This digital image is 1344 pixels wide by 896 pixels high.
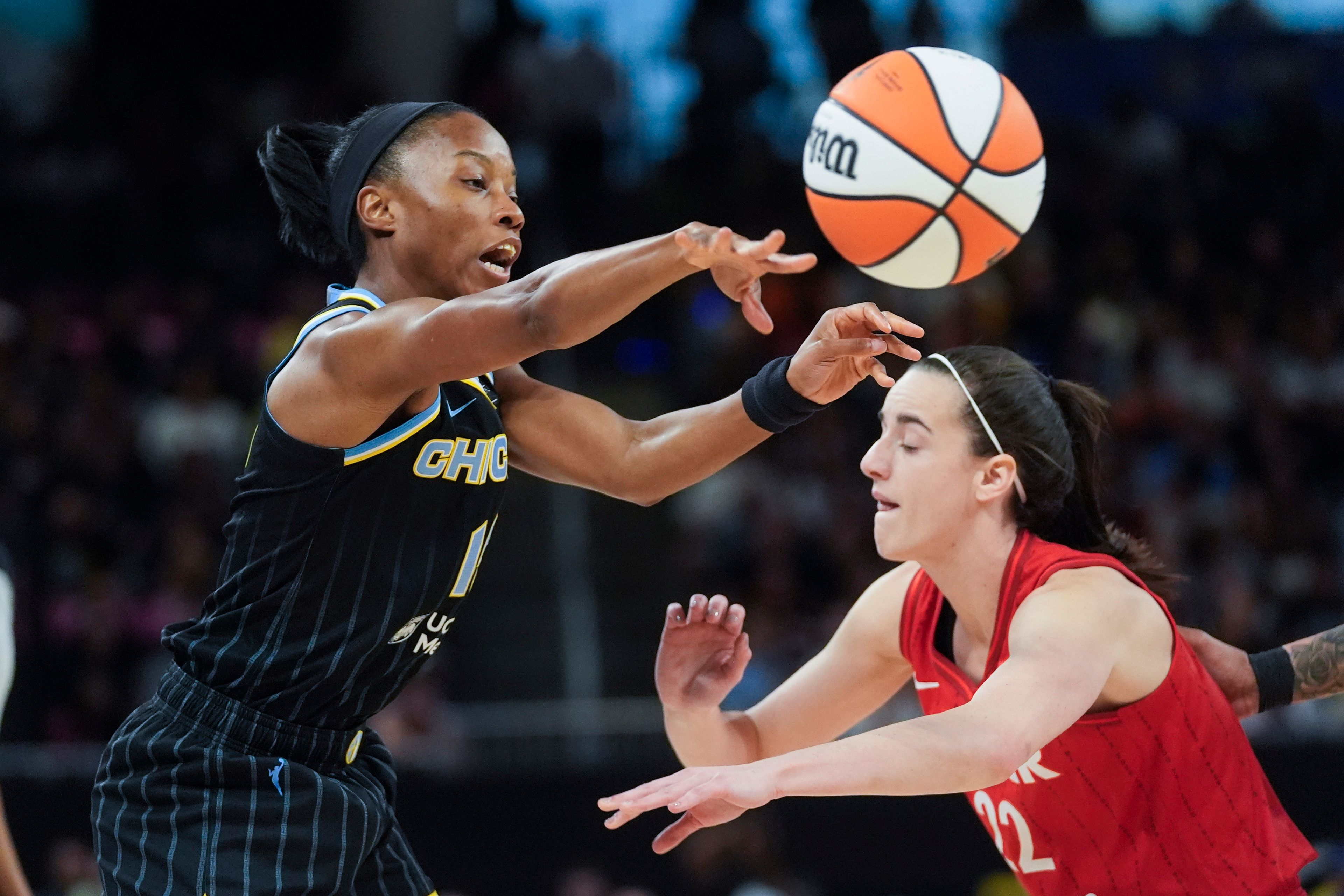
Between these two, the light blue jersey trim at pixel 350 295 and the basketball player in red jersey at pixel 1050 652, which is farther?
the light blue jersey trim at pixel 350 295

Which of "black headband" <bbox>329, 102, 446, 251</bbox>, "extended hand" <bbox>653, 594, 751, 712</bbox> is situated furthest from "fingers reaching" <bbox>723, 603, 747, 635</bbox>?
"black headband" <bbox>329, 102, 446, 251</bbox>

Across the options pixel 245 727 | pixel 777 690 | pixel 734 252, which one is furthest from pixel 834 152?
pixel 245 727

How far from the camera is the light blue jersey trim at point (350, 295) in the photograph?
11.9 feet

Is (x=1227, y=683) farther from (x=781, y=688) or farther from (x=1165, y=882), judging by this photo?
(x=781, y=688)

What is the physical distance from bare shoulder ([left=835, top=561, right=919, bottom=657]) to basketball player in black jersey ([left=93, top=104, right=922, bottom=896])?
0.67 m

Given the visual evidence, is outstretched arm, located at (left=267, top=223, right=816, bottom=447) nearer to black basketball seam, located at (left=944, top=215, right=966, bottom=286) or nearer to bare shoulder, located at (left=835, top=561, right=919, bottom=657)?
black basketball seam, located at (left=944, top=215, right=966, bottom=286)

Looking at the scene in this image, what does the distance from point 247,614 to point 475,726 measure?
6070mm

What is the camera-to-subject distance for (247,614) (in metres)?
3.53

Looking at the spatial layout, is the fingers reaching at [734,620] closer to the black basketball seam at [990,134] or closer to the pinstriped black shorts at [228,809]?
the pinstriped black shorts at [228,809]

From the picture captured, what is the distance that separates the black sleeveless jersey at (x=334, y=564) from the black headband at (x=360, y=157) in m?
0.32

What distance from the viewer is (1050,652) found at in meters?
3.32

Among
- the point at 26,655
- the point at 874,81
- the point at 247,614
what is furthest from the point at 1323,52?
the point at 247,614

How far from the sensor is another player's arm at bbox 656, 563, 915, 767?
13.3ft

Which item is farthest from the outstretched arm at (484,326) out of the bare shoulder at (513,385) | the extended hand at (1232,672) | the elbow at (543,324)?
the extended hand at (1232,672)
